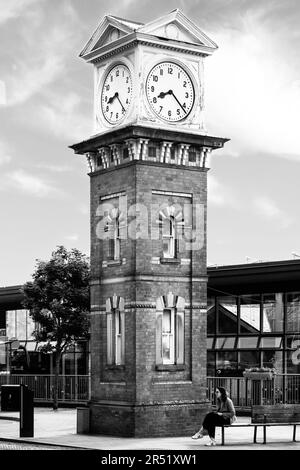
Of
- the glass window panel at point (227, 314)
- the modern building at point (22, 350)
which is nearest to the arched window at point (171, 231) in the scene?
the glass window panel at point (227, 314)

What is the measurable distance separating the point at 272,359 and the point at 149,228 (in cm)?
1308

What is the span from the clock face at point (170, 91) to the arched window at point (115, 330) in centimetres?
614

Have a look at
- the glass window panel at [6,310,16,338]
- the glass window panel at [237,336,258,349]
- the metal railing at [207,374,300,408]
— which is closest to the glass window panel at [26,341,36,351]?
the glass window panel at [6,310,16,338]

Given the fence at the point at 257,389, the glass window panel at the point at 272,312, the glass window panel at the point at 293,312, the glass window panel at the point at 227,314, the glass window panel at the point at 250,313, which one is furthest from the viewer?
the glass window panel at the point at 227,314

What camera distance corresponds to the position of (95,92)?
37.5 metres

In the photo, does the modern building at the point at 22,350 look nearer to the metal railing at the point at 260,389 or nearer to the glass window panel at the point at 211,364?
the glass window panel at the point at 211,364

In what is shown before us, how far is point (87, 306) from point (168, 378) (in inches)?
561

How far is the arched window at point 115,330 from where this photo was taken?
117 feet

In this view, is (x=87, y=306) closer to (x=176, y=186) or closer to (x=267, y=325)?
(x=267, y=325)

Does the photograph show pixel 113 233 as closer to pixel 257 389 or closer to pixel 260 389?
pixel 260 389

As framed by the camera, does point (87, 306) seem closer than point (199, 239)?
No

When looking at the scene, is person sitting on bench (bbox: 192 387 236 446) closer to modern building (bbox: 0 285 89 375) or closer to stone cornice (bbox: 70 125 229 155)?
stone cornice (bbox: 70 125 229 155)
